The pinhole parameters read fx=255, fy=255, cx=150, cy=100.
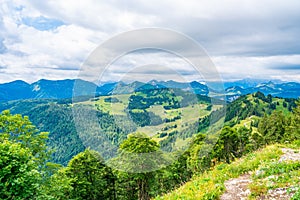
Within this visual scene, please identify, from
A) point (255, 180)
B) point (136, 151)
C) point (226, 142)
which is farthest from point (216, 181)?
point (226, 142)

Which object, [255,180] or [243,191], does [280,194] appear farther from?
[255,180]

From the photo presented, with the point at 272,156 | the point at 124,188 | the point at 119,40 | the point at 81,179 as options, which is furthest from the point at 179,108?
the point at 124,188

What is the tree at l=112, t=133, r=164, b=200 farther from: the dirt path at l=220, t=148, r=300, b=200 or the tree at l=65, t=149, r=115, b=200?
the dirt path at l=220, t=148, r=300, b=200

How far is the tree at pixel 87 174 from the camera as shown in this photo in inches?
1670

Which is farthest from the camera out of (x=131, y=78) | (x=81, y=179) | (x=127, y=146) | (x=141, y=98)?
(x=81, y=179)

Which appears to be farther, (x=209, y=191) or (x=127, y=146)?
(x=127, y=146)

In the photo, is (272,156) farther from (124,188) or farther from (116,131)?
(124,188)

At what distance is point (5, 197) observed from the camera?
52.0ft

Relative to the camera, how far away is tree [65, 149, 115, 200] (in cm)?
4241

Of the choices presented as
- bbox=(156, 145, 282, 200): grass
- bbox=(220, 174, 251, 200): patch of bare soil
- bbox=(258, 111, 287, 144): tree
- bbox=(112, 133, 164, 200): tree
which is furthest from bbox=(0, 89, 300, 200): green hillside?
bbox=(258, 111, 287, 144): tree

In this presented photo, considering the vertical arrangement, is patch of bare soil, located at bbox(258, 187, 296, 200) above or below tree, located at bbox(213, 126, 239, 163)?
above

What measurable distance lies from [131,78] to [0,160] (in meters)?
12.3

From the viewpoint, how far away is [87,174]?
45219mm

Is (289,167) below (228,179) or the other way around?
the other way around
